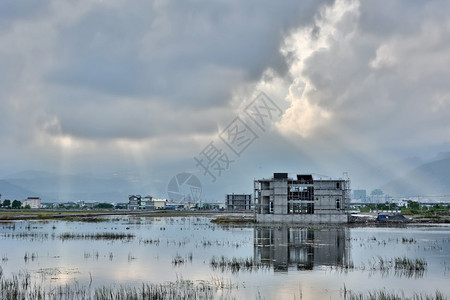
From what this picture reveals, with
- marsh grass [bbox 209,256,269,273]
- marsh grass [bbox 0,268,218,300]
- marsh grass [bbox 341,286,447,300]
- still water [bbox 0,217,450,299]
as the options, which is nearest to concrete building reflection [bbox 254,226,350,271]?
still water [bbox 0,217,450,299]

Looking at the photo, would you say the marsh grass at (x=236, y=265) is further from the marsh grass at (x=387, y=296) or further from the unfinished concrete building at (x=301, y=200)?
the unfinished concrete building at (x=301, y=200)

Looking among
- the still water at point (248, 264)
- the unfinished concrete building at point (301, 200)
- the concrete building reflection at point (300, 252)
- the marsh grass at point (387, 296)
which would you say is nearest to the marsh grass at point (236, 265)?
the still water at point (248, 264)

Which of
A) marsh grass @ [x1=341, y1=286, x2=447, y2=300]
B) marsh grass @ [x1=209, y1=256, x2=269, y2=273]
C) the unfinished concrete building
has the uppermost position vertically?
the unfinished concrete building

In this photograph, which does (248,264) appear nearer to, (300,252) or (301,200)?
(300,252)

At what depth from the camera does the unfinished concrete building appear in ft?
292

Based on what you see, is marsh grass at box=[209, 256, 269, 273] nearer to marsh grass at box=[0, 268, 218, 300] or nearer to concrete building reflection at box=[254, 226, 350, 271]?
concrete building reflection at box=[254, 226, 350, 271]

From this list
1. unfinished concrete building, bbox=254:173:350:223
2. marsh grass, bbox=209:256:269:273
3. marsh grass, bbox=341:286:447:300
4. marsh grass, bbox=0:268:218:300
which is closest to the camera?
marsh grass, bbox=341:286:447:300

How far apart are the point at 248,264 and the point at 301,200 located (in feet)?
200

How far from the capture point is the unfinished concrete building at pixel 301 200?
8906 cm

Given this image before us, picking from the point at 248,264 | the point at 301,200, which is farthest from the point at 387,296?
the point at 301,200

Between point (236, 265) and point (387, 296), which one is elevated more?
point (236, 265)

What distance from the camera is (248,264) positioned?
107ft

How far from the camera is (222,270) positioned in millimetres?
31281

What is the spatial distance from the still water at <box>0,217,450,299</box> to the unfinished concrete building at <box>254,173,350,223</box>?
36871 millimetres
